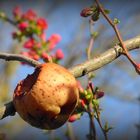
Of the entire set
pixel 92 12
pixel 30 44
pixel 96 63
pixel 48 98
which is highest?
pixel 30 44

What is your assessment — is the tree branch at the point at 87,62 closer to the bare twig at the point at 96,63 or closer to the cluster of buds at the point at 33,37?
the bare twig at the point at 96,63

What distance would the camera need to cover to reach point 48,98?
1.37 m

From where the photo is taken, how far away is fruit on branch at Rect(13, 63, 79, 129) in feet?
4.50

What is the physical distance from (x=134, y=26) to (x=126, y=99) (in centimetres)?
142

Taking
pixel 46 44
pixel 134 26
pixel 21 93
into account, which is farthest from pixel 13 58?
pixel 134 26

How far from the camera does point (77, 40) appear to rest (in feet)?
24.6

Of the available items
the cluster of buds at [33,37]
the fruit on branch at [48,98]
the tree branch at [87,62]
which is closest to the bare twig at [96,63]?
the tree branch at [87,62]

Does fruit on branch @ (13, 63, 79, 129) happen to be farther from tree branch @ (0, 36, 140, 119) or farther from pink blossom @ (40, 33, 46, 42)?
pink blossom @ (40, 33, 46, 42)

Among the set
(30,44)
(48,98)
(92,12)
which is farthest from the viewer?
(30,44)

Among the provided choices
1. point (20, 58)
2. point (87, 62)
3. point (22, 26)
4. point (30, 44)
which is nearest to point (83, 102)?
point (87, 62)

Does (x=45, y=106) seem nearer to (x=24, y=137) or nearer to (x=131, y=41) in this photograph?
(x=131, y=41)

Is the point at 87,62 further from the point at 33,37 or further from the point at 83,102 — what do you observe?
the point at 33,37

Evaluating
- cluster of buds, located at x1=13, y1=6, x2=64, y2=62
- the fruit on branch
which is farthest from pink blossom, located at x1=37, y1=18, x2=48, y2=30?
the fruit on branch

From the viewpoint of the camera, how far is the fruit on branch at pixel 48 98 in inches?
53.9
